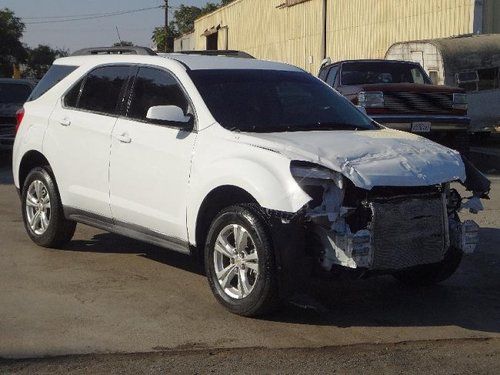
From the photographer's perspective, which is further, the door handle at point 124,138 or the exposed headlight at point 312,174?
the door handle at point 124,138

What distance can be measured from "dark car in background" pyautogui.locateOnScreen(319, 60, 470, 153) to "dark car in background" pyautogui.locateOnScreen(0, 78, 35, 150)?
654cm

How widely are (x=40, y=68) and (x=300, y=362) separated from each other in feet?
246

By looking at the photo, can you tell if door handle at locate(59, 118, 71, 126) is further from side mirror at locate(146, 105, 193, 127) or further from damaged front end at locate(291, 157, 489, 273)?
damaged front end at locate(291, 157, 489, 273)

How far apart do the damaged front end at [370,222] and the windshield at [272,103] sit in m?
1.02

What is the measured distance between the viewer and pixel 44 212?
8.20 m

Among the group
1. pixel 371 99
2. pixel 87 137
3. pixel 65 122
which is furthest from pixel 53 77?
pixel 371 99

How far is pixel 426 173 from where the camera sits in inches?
231

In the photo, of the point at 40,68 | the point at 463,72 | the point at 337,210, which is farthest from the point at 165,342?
the point at 40,68

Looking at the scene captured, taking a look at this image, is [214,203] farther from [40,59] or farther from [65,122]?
[40,59]

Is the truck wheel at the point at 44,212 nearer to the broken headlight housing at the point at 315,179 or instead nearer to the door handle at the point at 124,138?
the door handle at the point at 124,138

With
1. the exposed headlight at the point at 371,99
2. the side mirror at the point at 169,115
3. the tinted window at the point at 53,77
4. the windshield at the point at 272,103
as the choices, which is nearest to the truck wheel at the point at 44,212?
the tinted window at the point at 53,77

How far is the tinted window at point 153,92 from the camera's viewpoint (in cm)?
697

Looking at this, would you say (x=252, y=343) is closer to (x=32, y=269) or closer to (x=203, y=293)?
(x=203, y=293)

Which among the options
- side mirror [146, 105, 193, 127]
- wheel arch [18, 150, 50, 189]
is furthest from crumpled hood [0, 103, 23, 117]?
side mirror [146, 105, 193, 127]
